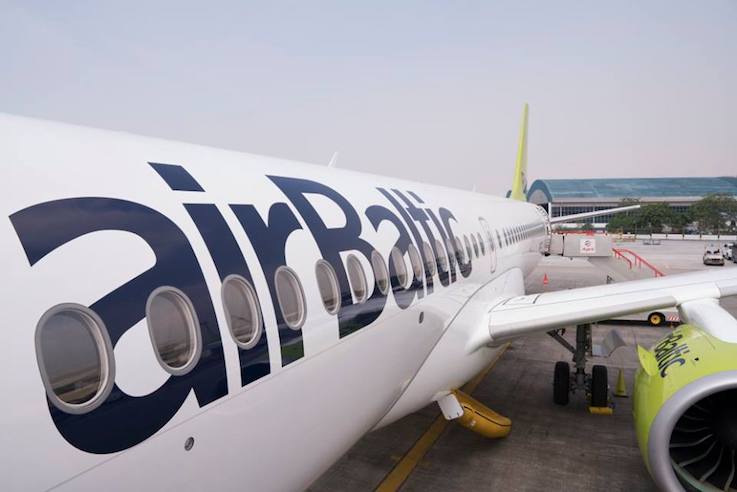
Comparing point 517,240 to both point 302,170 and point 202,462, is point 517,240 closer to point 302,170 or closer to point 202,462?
point 302,170

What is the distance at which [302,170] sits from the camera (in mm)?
5008

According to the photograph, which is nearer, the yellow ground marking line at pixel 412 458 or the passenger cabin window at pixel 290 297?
the passenger cabin window at pixel 290 297

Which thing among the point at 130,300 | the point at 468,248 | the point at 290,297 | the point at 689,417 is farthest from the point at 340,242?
the point at 689,417

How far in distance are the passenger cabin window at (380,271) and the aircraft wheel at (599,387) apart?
224 inches

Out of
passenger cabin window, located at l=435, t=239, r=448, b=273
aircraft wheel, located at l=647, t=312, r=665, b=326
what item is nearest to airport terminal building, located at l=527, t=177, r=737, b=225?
aircraft wheel, located at l=647, t=312, r=665, b=326

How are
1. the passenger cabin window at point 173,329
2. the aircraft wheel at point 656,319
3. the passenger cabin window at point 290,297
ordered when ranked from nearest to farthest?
the passenger cabin window at point 173,329 → the passenger cabin window at point 290,297 → the aircraft wheel at point 656,319

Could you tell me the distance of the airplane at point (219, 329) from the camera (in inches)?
82.5

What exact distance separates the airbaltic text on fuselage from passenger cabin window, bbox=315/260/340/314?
60 millimetres

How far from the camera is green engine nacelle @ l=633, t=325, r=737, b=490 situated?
15.8 ft

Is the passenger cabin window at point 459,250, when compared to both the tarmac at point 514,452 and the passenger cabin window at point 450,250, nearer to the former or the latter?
the passenger cabin window at point 450,250

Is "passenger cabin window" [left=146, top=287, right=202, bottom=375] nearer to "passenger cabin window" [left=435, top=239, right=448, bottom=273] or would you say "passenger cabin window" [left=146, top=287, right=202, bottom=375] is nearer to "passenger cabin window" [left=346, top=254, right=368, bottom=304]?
"passenger cabin window" [left=346, top=254, right=368, bottom=304]

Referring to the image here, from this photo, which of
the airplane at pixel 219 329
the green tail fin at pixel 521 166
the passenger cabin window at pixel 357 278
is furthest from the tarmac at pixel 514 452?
the green tail fin at pixel 521 166

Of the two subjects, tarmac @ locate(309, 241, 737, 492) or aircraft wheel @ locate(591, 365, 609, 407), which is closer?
tarmac @ locate(309, 241, 737, 492)

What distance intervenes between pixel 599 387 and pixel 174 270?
8.24 m
